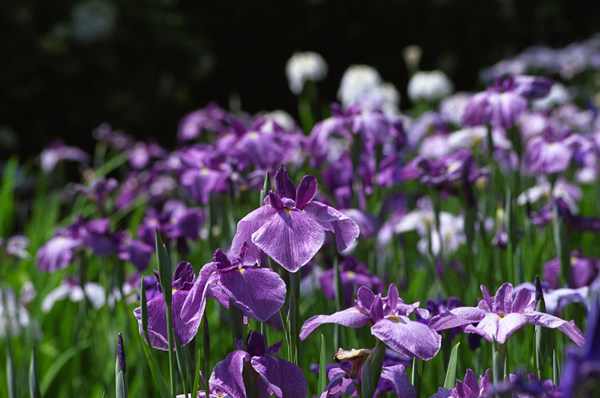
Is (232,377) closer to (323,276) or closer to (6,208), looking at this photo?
(323,276)

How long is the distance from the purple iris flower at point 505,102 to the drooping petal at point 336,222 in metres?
0.87

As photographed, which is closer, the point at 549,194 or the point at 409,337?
the point at 409,337

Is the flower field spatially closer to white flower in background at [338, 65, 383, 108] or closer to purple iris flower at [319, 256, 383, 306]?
purple iris flower at [319, 256, 383, 306]

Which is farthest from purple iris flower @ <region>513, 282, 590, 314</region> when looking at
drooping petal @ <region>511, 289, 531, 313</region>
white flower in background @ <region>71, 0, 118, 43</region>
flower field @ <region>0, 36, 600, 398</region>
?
white flower in background @ <region>71, 0, 118, 43</region>

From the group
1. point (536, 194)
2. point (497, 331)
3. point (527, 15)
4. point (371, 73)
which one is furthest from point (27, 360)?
point (527, 15)

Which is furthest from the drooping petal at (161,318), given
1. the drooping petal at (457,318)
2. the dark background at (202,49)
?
the dark background at (202,49)

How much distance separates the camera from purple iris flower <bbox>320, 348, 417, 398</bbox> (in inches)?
30.2

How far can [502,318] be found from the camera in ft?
2.65

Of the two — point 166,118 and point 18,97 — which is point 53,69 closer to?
point 18,97

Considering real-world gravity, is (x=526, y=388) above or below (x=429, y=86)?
below

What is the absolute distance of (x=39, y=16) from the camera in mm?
4934

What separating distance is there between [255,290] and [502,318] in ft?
1.14

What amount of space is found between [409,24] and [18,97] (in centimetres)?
467

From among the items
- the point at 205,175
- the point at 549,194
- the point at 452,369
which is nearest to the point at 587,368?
the point at 452,369
